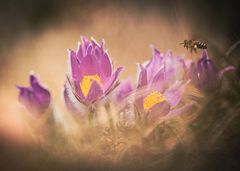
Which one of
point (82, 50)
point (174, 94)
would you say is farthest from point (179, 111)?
point (82, 50)

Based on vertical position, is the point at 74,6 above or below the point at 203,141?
above

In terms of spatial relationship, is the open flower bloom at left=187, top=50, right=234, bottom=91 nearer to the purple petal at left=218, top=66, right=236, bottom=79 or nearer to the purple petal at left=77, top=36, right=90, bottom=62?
the purple petal at left=218, top=66, right=236, bottom=79

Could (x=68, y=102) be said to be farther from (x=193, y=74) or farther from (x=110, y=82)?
(x=193, y=74)

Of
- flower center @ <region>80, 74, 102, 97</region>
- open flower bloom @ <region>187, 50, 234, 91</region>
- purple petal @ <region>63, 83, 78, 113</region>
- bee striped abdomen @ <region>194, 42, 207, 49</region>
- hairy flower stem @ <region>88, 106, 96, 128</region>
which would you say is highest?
bee striped abdomen @ <region>194, 42, 207, 49</region>

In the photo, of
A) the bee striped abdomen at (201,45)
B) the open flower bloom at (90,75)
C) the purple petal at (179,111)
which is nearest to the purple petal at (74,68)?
the open flower bloom at (90,75)

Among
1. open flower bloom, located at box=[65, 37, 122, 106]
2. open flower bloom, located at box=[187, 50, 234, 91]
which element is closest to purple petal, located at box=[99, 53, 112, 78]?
open flower bloom, located at box=[65, 37, 122, 106]

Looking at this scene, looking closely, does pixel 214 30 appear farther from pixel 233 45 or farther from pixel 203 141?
pixel 203 141

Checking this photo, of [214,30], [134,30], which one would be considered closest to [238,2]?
[214,30]
